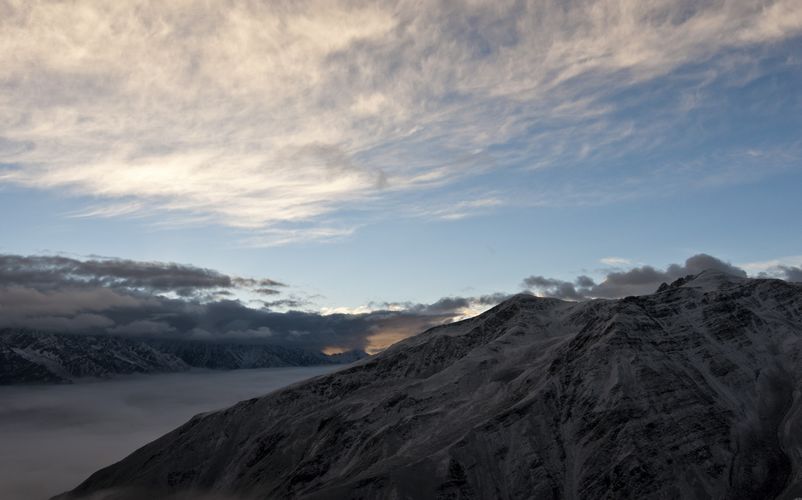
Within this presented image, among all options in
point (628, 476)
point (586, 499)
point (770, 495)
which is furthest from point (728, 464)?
point (586, 499)

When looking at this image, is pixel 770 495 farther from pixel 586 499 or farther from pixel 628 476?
pixel 586 499

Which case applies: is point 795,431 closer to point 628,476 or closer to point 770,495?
point 770,495

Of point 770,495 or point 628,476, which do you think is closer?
point 770,495

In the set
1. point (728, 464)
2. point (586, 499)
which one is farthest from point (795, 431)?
point (586, 499)

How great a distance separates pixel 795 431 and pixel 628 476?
5352cm

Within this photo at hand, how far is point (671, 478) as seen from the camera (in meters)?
192

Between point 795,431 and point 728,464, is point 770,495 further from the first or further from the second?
point 795,431

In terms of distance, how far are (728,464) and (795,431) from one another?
82.6 ft

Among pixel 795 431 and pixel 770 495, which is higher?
pixel 795 431

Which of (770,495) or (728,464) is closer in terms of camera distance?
(770,495)

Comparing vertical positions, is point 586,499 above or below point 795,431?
below

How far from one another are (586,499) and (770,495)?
51.0 m

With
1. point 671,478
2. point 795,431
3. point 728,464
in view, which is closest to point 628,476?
point 671,478

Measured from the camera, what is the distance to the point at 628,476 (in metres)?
198
